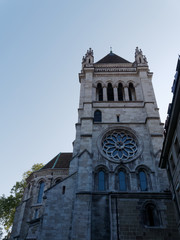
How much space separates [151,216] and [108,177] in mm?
4347

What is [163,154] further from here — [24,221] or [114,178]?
[24,221]

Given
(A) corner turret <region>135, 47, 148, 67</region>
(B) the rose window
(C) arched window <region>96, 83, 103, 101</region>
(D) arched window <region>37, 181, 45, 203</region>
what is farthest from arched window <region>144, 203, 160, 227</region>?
(A) corner turret <region>135, 47, 148, 67</region>

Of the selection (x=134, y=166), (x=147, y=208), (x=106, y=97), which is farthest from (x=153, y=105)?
(x=147, y=208)

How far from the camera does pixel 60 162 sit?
81.1 ft

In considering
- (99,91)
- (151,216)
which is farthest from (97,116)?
(151,216)

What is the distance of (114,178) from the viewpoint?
1745 cm

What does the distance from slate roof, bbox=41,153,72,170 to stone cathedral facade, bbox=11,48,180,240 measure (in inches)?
4.5

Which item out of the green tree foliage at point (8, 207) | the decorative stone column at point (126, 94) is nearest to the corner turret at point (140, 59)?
the decorative stone column at point (126, 94)

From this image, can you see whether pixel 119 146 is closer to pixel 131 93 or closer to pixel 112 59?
pixel 131 93

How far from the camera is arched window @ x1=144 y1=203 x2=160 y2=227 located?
1438 cm

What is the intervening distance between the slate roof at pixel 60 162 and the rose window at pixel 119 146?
245 inches

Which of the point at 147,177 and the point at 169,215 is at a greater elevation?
the point at 147,177

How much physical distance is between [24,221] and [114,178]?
33.3ft

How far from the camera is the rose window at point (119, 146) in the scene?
19.1 m
